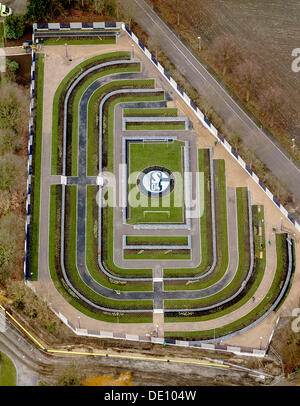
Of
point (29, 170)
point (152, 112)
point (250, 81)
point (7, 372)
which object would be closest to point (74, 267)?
point (29, 170)

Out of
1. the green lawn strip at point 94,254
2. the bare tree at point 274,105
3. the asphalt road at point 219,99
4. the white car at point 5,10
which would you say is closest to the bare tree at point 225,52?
the asphalt road at point 219,99

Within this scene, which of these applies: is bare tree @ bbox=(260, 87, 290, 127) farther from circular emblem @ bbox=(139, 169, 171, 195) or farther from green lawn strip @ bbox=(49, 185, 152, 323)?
green lawn strip @ bbox=(49, 185, 152, 323)

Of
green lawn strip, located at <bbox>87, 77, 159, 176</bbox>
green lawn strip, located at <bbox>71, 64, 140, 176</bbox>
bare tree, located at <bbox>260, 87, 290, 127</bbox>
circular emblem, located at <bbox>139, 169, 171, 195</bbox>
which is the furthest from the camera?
bare tree, located at <bbox>260, 87, 290, 127</bbox>

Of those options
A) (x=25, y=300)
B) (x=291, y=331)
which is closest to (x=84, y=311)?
(x=25, y=300)

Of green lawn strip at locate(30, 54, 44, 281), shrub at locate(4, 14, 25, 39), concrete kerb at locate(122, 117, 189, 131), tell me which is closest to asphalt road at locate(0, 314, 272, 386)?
green lawn strip at locate(30, 54, 44, 281)

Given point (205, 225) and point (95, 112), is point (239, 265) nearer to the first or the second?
point (205, 225)

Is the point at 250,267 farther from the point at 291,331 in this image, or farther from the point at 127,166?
the point at 127,166
